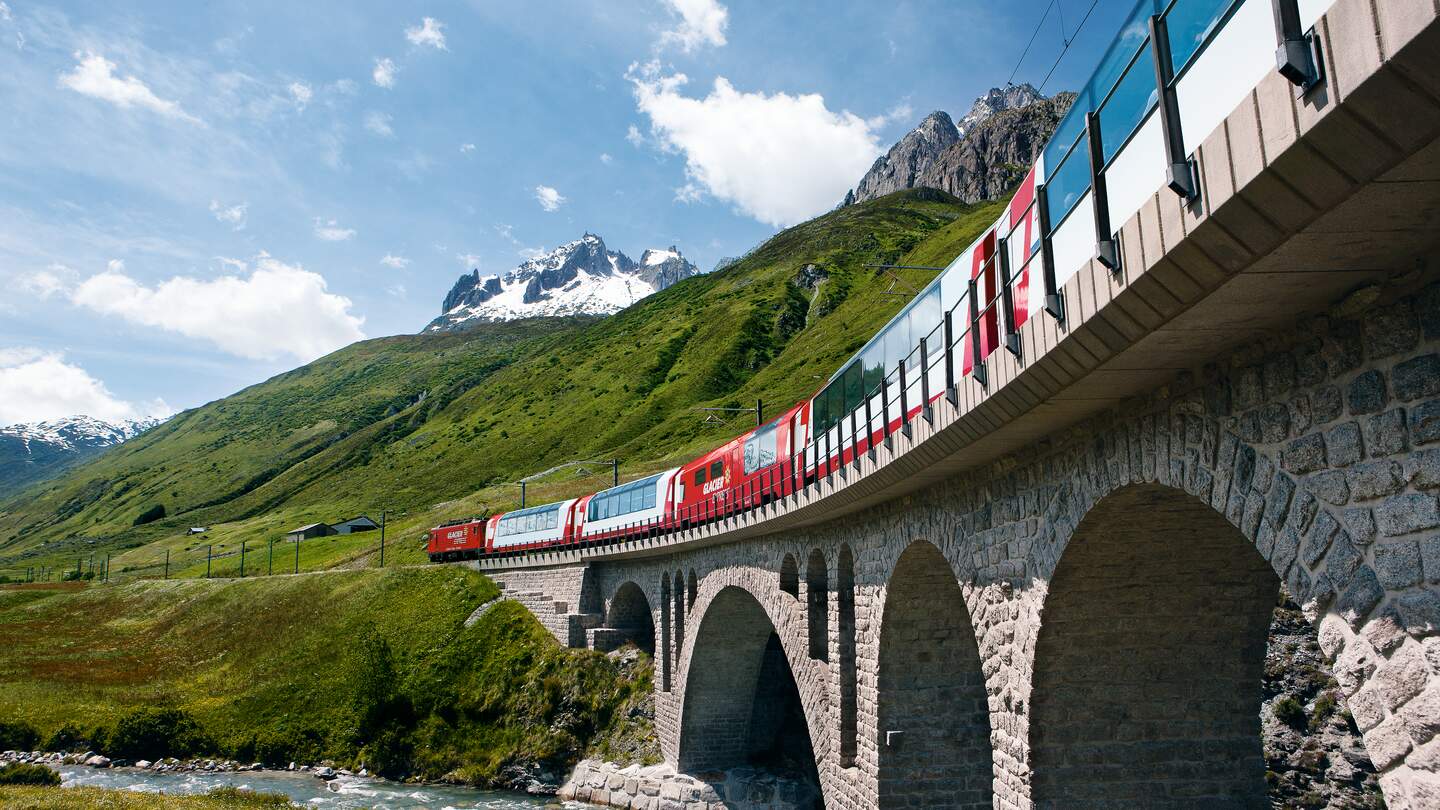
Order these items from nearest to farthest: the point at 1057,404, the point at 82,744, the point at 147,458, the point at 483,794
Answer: the point at 1057,404 < the point at 483,794 < the point at 82,744 < the point at 147,458

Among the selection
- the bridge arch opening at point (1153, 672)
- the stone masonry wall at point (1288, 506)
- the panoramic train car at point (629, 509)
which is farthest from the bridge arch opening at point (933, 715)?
the panoramic train car at point (629, 509)

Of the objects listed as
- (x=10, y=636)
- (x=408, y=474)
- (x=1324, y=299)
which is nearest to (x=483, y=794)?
(x=1324, y=299)

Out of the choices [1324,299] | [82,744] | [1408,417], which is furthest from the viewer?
[82,744]

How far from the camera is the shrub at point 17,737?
42.2m

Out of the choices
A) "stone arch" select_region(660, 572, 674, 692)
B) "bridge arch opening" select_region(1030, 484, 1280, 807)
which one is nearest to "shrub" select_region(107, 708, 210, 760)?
"stone arch" select_region(660, 572, 674, 692)

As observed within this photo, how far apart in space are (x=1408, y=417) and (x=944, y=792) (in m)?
13.4

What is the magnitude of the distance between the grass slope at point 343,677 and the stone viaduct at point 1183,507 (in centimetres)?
2336

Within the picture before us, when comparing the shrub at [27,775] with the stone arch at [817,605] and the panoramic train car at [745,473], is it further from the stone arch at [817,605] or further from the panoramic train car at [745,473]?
the stone arch at [817,605]

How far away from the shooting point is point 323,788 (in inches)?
1471

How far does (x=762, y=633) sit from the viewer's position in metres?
32.4

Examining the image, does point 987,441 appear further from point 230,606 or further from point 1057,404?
point 230,606

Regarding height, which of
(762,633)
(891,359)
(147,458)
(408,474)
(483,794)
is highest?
(147,458)

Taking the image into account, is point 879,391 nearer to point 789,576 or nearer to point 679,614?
point 789,576

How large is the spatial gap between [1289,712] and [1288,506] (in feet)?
51.4
